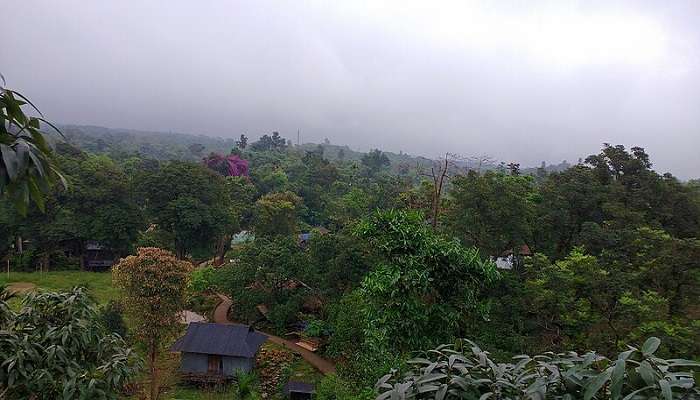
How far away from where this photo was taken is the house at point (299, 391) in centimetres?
1181

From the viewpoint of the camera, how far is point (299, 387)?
12.0m

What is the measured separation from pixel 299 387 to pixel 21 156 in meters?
11.1

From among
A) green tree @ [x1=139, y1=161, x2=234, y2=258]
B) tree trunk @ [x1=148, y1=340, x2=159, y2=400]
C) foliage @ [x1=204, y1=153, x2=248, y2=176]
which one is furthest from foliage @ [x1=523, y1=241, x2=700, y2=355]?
foliage @ [x1=204, y1=153, x2=248, y2=176]

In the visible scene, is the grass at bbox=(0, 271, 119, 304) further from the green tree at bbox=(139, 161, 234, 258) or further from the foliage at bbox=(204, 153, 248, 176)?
the foliage at bbox=(204, 153, 248, 176)

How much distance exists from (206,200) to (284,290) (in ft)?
29.3

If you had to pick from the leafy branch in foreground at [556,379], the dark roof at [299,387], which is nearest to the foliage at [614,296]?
the dark roof at [299,387]

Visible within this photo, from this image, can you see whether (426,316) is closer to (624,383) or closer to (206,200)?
(624,383)

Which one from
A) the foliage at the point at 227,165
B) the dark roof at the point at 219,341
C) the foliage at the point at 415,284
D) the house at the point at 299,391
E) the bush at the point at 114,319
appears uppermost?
the foliage at the point at 415,284

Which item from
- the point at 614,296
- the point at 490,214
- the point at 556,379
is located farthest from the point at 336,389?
the point at 556,379

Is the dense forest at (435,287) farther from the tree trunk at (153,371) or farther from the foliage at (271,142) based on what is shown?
the foliage at (271,142)

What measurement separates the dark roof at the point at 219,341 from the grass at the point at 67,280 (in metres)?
7.88

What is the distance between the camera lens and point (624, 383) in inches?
65.8

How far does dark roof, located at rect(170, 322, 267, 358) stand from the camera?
13031 mm

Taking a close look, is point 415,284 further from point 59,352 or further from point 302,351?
point 302,351
